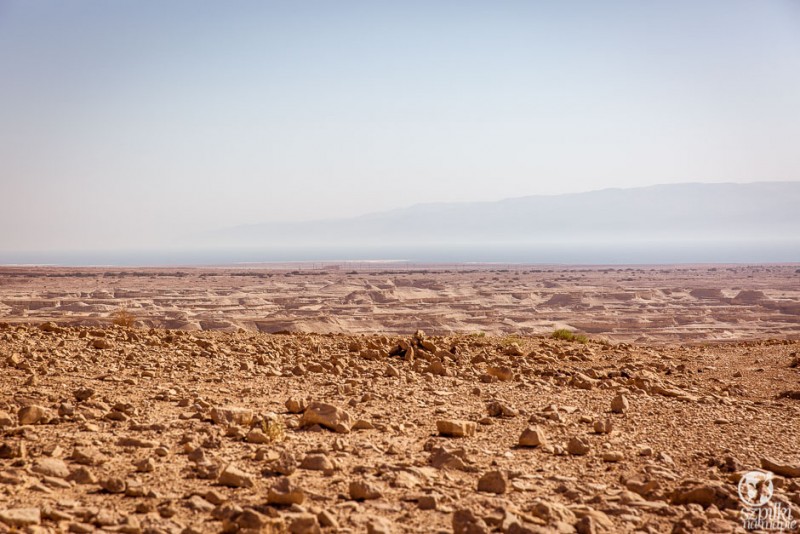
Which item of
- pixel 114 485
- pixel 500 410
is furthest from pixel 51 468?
pixel 500 410

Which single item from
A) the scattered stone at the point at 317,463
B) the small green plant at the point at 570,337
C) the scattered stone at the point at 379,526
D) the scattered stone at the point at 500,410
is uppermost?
the scattered stone at the point at 317,463

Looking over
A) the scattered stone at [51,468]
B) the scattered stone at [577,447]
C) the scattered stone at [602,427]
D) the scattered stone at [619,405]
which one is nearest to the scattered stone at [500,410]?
the scattered stone at [602,427]

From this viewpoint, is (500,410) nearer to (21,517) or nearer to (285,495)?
(285,495)

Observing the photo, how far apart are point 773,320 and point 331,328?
2938 cm

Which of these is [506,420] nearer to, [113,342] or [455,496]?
[455,496]

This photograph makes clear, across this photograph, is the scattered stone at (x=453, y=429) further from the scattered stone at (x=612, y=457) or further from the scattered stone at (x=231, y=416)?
the scattered stone at (x=231, y=416)

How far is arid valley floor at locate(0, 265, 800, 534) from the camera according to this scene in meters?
4.48

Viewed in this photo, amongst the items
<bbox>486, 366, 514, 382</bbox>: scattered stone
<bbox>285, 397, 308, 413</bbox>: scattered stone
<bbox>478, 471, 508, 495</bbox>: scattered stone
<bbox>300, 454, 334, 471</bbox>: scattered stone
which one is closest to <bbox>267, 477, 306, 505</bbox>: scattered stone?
<bbox>300, 454, 334, 471</bbox>: scattered stone

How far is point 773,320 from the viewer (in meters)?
46.9

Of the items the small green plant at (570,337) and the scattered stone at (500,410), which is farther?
the small green plant at (570,337)

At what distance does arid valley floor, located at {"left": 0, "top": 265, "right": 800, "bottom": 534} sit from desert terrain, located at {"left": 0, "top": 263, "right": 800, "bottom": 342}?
2547 cm

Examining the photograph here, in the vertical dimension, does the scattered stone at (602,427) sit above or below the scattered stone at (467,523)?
below

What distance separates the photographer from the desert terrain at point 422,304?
41.6 meters

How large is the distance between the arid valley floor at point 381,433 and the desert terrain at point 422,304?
83.6 feet
